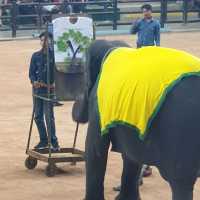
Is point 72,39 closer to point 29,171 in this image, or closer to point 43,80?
point 43,80

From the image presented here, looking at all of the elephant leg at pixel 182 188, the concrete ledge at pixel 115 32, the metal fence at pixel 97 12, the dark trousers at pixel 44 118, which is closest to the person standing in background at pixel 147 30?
the dark trousers at pixel 44 118

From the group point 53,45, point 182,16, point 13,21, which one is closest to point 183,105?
point 53,45

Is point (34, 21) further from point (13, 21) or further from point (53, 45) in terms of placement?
point (53, 45)

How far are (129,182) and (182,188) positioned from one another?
1.87 meters

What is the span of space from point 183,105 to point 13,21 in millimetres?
26078

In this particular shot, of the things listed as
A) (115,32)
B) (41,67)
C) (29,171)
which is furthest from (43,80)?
(115,32)

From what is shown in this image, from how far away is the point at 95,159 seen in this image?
819cm

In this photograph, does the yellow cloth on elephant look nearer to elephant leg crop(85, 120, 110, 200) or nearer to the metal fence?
elephant leg crop(85, 120, 110, 200)

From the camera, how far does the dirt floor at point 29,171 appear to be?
10.9 m

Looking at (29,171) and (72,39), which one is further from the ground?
(72,39)

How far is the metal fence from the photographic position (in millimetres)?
33312

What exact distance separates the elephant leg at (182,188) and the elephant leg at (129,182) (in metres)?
1.68

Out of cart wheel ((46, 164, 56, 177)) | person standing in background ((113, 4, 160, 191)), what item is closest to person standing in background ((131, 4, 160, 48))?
person standing in background ((113, 4, 160, 191))

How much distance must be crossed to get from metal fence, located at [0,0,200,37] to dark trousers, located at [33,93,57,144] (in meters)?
19.3
